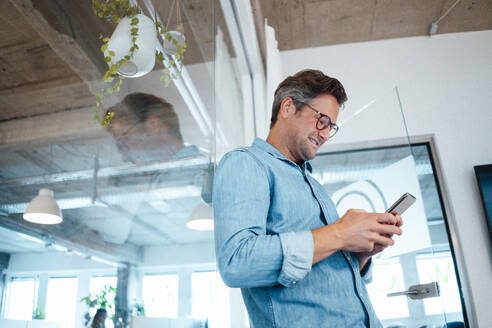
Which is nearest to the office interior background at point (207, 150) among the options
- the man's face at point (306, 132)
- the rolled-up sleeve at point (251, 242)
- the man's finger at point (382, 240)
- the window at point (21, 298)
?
the window at point (21, 298)

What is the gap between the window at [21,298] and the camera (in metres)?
0.53

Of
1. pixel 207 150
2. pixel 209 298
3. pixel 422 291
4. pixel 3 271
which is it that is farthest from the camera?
pixel 422 291

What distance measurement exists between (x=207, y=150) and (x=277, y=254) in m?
0.78

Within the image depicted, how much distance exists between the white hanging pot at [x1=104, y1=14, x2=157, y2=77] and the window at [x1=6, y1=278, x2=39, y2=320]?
468 millimetres

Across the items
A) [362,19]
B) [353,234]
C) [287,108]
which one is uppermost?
[362,19]

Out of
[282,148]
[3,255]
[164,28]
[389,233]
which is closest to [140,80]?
[164,28]

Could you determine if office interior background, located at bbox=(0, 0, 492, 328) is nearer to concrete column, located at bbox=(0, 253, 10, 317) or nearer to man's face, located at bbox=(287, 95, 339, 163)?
concrete column, located at bbox=(0, 253, 10, 317)

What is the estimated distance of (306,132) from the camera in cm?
99

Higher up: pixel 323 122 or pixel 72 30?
pixel 72 30

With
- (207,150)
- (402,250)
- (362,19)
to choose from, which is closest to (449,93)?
(362,19)

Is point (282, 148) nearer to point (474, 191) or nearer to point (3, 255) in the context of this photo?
point (3, 255)

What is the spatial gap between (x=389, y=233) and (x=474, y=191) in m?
2.21

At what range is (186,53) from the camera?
1346mm

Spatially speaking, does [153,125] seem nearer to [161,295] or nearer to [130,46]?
[130,46]
